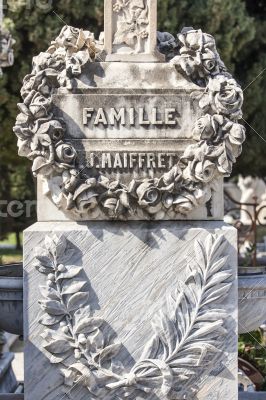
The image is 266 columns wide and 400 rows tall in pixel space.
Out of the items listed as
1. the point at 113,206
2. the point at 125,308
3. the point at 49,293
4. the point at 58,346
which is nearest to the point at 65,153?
the point at 113,206

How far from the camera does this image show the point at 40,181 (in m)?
6.09

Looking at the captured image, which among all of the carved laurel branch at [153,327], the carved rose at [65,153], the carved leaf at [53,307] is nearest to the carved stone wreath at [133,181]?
the carved rose at [65,153]

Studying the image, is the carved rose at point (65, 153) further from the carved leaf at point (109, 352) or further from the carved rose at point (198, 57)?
the carved leaf at point (109, 352)

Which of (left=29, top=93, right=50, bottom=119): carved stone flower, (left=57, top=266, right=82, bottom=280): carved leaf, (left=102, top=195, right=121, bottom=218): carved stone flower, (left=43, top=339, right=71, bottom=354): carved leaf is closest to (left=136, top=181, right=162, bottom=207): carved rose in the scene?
(left=102, top=195, right=121, bottom=218): carved stone flower

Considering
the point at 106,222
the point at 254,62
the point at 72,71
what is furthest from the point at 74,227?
the point at 254,62

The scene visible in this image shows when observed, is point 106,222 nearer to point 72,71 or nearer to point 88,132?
point 88,132

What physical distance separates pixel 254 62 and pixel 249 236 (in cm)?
375

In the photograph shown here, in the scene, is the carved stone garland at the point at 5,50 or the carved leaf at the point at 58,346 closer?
the carved leaf at the point at 58,346

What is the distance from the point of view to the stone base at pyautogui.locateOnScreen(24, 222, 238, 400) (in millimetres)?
6031

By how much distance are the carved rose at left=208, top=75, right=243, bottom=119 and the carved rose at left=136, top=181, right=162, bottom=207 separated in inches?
24.1

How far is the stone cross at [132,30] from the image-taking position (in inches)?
245

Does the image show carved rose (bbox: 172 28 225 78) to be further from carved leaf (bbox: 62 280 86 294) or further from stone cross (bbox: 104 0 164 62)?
carved leaf (bbox: 62 280 86 294)

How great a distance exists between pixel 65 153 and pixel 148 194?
1.82 ft

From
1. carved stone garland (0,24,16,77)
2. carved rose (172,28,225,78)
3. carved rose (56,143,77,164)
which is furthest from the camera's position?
carved stone garland (0,24,16,77)
